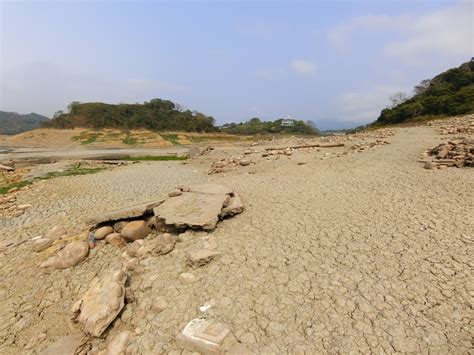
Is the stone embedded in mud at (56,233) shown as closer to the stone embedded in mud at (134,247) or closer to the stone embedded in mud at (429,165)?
the stone embedded in mud at (134,247)

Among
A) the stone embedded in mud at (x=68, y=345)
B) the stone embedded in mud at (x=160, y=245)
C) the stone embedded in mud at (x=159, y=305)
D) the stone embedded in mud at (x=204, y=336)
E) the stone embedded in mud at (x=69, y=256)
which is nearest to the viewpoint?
the stone embedded in mud at (x=204, y=336)

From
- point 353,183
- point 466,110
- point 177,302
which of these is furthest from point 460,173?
point 466,110

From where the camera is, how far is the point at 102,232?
639 cm

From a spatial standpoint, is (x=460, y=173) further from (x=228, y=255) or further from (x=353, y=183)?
(x=228, y=255)

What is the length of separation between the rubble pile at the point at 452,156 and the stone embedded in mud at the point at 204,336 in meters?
9.35

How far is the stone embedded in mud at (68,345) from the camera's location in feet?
11.2

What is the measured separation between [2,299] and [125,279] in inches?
95.7

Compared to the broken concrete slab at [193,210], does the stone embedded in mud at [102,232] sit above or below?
below

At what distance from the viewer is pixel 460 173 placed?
8234 mm

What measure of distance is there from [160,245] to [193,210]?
1214 mm

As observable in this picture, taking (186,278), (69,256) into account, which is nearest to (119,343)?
(186,278)

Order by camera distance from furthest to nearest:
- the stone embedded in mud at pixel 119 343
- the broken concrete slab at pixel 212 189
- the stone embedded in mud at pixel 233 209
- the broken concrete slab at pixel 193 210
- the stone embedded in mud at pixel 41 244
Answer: the broken concrete slab at pixel 212 189 < the stone embedded in mud at pixel 233 209 < the stone embedded in mud at pixel 41 244 < the broken concrete slab at pixel 193 210 < the stone embedded in mud at pixel 119 343

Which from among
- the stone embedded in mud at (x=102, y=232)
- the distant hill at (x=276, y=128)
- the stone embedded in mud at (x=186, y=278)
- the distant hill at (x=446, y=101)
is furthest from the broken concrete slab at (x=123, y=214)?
the distant hill at (x=276, y=128)

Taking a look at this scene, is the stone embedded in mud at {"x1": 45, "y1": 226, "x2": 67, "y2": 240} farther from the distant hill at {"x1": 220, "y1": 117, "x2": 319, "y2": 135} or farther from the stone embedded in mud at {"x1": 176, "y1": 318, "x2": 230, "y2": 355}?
the distant hill at {"x1": 220, "y1": 117, "x2": 319, "y2": 135}
